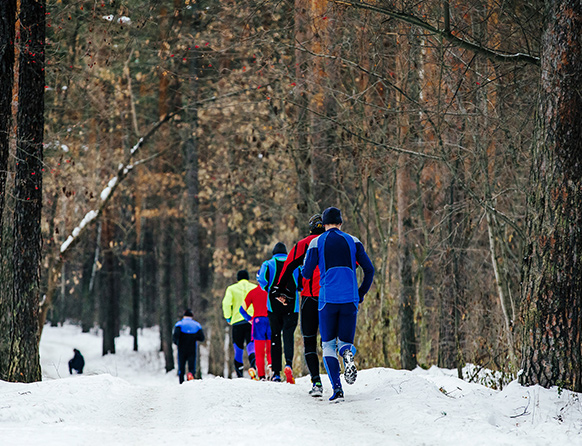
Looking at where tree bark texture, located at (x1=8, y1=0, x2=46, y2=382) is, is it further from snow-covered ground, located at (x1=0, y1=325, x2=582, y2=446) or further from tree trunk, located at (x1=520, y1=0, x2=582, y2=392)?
tree trunk, located at (x1=520, y1=0, x2=582, y2=392)

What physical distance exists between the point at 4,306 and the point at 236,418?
6.44m

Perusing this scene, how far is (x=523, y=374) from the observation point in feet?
22.8

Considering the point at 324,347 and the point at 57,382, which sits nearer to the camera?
the point at 324,347

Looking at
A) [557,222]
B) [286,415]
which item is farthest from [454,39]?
[286,415]

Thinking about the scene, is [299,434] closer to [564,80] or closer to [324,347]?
[324,347]

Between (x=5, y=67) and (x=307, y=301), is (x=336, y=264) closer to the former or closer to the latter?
(x=307, y=301)

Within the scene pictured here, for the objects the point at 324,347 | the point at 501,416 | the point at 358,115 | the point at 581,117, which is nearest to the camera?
the point at 501,416

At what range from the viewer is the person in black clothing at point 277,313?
1001 centimetres

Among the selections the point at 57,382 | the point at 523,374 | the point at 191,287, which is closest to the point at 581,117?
the point at 523,374

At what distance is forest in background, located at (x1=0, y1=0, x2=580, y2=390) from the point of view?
9992 mm

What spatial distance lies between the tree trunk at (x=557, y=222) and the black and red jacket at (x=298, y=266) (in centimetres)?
248

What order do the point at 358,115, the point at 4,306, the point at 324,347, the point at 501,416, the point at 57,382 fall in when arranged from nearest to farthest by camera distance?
1. the point at 501,416
2. the point at 324,347
3. the point at 57,382
4. the point at 4,306
5. the point at 358,115

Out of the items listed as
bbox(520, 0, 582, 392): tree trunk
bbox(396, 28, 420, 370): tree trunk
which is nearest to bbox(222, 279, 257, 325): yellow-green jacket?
bbox(396, 28, 420, 370): tree trunk

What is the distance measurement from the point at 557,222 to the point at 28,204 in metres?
8.15
